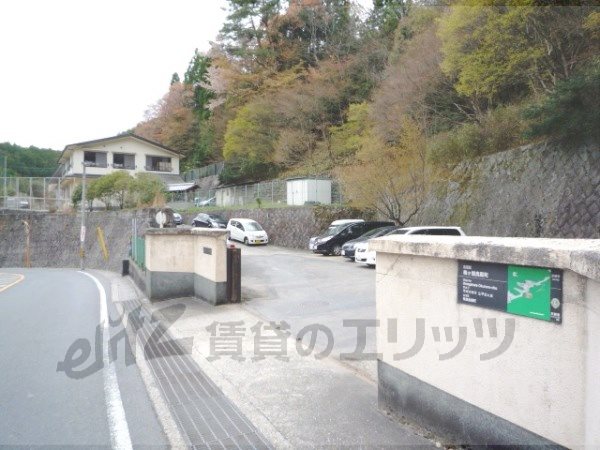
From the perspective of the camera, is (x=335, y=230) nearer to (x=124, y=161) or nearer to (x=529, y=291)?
(x=529, y=291)

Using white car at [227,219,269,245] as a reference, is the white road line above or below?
below

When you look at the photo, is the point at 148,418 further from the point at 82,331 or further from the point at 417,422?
the point at 82,331

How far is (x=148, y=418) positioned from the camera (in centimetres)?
466

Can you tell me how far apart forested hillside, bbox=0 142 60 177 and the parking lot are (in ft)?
203

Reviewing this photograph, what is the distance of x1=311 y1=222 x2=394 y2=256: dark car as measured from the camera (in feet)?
72.6

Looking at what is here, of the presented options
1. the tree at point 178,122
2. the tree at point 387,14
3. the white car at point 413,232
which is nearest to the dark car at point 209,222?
the white car at point 413,232

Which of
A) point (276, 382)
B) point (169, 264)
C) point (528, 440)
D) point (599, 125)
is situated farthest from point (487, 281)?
point (599, 125)

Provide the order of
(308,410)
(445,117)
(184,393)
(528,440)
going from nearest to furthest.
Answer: (528,440)
(308,410)
(184,393)
(445,117)

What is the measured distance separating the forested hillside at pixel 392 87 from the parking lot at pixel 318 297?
8372 millimetres

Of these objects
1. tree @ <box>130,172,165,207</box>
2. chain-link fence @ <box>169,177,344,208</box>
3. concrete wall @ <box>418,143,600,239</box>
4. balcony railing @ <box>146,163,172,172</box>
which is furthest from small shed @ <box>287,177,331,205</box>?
balcony railing @ <box>146,163,172,172</box>

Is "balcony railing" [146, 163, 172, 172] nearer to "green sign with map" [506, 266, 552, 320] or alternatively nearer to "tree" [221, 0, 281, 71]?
"tree" [221, 0, 281, 71]

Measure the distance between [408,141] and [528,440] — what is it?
19.6m

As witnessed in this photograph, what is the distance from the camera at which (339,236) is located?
22203 mm

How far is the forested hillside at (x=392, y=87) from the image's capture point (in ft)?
56.5
